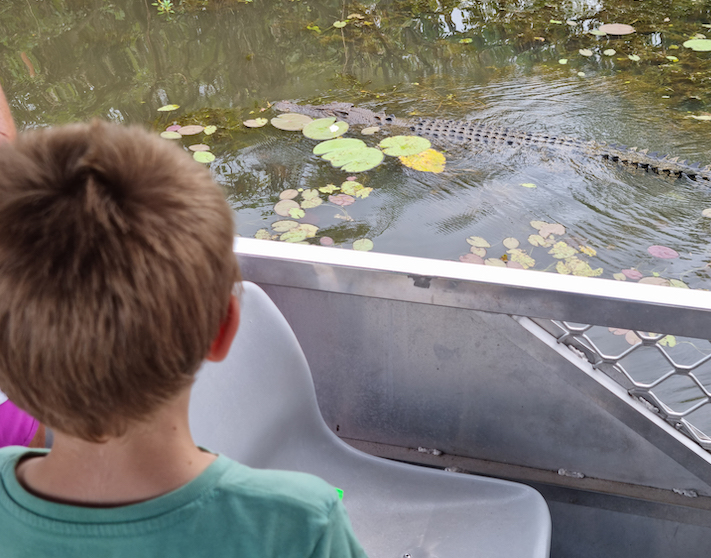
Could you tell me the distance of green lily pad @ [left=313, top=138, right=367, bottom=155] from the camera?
8.63ft

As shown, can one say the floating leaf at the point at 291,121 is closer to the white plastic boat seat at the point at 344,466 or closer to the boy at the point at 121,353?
the white plastic boat seat at the point at 344,466

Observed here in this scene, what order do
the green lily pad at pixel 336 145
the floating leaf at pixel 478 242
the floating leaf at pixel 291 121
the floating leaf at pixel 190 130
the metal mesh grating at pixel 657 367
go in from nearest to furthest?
the metal mesh grating at pixel 657 367, the floating leaf at pixel 478 242, the green lily pad at pixel 336 145, the floating leaf at pixel 190 130, the floating leaf at pixel 291 121

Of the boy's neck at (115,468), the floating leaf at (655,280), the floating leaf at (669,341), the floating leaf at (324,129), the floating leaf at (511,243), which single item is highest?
the boy's neck at (115,468)

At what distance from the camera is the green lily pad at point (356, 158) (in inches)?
96.2

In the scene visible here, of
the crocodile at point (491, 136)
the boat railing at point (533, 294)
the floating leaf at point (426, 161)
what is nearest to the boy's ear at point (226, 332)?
the boat railing at point (533, 294)

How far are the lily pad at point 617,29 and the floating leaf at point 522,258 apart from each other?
2445 millimetres

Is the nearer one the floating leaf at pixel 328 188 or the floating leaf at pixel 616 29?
the floating leaf at pixel 328 188

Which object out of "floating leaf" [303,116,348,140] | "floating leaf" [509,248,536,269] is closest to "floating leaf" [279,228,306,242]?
"floating leaf" [509,248,536,269]

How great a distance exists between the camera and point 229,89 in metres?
3.21

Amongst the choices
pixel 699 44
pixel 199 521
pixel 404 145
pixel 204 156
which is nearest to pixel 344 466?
pixel 199 521

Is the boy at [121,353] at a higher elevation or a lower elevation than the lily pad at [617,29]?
higher

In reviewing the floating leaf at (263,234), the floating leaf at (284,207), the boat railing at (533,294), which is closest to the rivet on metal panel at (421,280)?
the boat railing at (533,294)

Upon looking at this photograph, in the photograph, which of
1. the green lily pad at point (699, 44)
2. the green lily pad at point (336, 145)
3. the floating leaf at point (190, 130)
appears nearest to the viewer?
the green lily pad at point (336, 145)

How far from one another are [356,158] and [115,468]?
221cm
